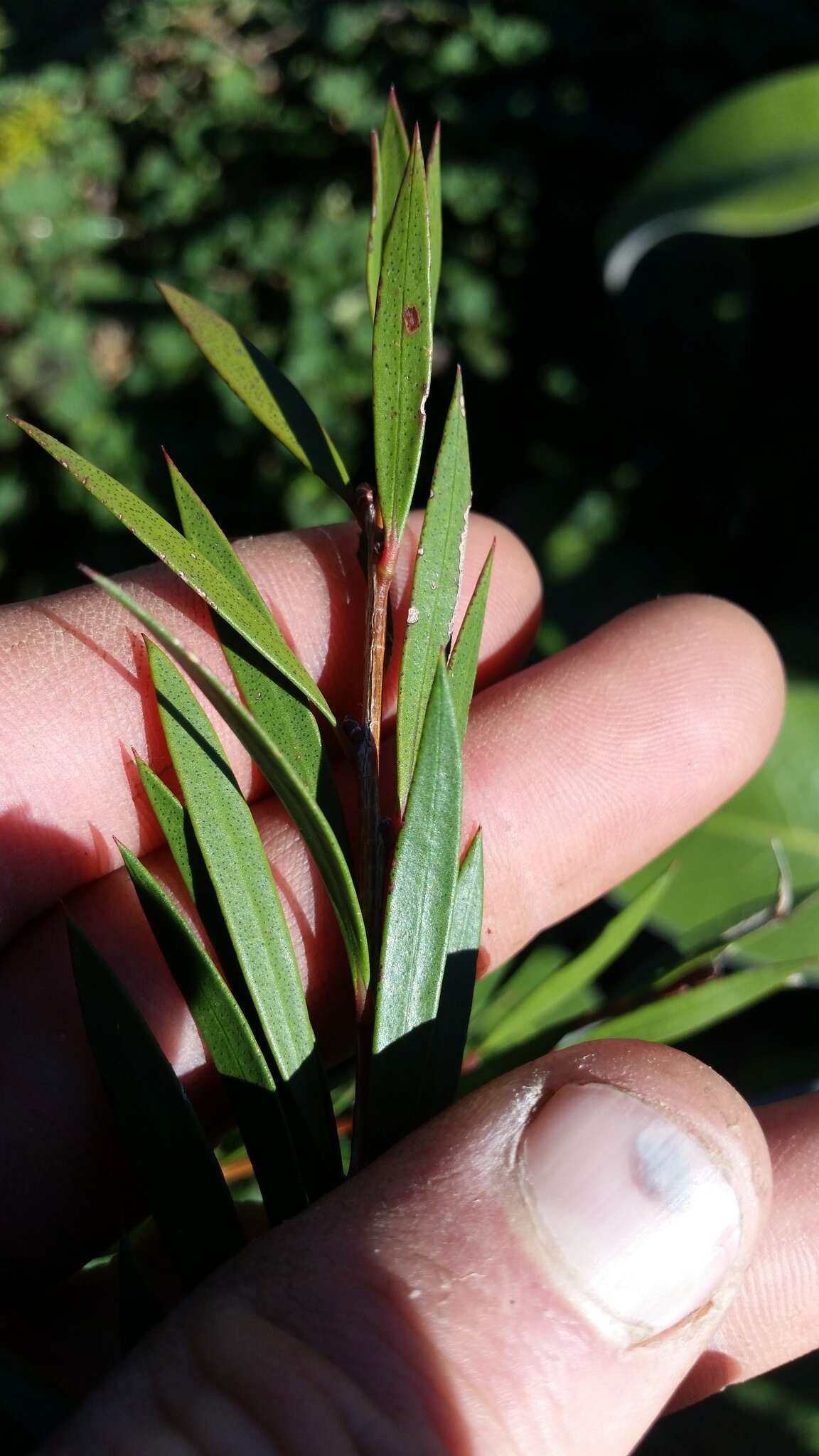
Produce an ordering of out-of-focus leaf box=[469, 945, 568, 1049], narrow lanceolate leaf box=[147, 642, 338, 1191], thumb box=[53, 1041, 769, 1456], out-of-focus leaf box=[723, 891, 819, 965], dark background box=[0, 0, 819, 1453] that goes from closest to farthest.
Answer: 1. thumb box=[53, 1041, 769, 1456]
2. narrow lanceolate leaf box=[147, 642, 338, 1191]
3. out-of-focus leaf box=[469, 945, 568, 1049]
4. out-of-focus leaf box=[723, 891, 819, 965]
5. dark background box=[0, 0, 819, 1453]

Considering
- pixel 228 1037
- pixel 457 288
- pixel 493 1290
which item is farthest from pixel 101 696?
pixel 457 288

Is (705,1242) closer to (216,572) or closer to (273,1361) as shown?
(273,1361)

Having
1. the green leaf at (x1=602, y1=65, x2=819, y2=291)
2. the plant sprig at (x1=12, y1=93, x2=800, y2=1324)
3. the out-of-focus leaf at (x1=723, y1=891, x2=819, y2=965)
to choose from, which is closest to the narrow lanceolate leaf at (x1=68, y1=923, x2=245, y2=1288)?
the plant sprig at (x1=12, y1=93, x2=800, y2=1324)

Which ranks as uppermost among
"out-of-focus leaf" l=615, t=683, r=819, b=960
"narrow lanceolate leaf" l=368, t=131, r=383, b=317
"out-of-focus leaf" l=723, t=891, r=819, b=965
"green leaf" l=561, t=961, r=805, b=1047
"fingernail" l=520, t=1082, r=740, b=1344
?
"narrow lanceolate leaf" l=368, t=131, r=383, b=317

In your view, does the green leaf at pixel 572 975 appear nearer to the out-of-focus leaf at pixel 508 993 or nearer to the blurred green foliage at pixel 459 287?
the out-of-focus leaf at pixel 508 993

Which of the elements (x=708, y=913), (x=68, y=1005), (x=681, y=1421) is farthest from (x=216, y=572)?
(x=681, y=1421)

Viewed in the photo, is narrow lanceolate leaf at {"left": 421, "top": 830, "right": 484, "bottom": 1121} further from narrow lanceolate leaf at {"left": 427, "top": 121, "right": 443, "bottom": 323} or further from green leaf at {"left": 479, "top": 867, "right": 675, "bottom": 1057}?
narrow lanceolate leaf at {"left": 427, "top": 121, "right": 443, "bottom": 323}

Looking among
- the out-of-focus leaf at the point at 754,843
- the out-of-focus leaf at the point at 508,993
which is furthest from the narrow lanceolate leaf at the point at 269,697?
the out-of-focus leaf at the point at 754,843
